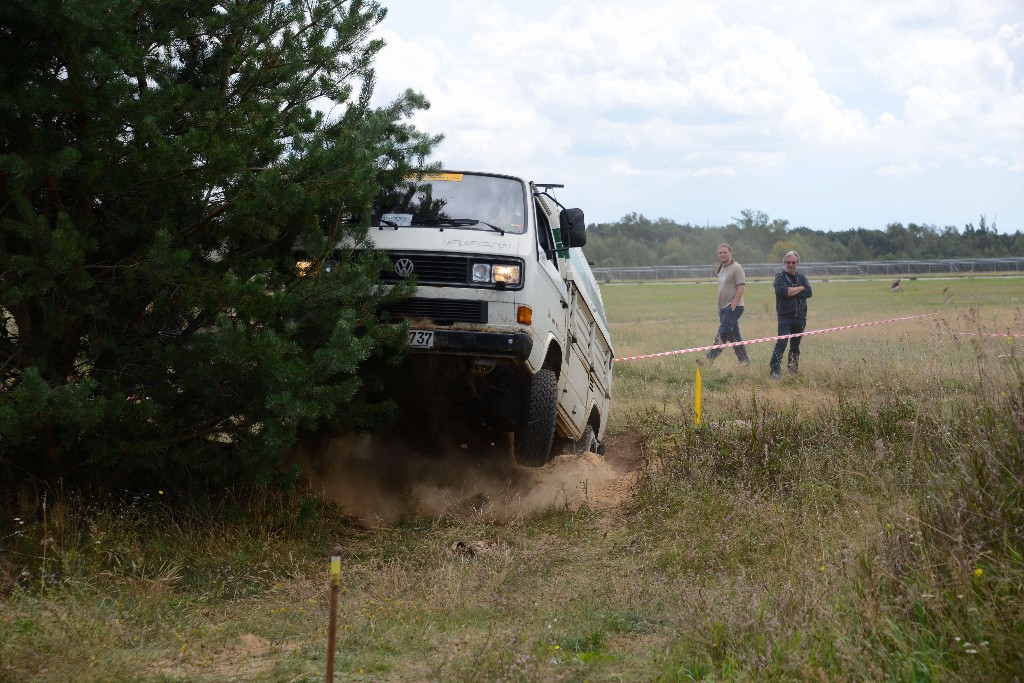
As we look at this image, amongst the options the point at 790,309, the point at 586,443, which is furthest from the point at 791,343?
the point at 586,443

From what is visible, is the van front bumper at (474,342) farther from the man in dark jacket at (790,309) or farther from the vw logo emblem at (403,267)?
the man in dark jacket at (790,309)

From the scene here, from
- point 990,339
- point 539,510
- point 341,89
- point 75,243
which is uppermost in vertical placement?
point 341,89

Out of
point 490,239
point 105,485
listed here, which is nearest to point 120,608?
point 105,485

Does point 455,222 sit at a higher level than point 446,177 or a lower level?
lower

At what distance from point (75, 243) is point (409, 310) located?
7.81 feet

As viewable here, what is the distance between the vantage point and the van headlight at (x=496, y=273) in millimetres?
7590

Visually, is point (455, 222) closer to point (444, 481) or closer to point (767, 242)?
point (444, 481)

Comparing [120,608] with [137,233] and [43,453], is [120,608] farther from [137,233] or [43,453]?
[137,233]

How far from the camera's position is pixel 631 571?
656 cm

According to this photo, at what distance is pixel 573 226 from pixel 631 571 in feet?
10.6

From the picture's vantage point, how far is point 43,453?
6809mm

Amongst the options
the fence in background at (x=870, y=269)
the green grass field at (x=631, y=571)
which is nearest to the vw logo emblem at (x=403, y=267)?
the green grass field at (x=631, y=571)

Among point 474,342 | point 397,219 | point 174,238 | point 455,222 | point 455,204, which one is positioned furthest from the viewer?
point 455,204

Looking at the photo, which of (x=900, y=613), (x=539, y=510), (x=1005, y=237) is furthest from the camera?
(x=1005, y=237)
